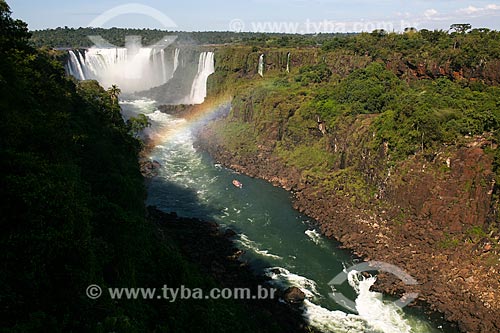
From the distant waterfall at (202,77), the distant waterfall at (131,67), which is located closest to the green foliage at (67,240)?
the distant waterfall at (202,77)

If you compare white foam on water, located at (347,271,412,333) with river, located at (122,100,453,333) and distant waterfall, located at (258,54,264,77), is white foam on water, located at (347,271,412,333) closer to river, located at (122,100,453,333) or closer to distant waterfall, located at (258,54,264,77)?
river, located at (122,100,453,333)

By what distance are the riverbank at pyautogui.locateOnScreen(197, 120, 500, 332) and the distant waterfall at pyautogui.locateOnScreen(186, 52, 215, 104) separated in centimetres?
3726

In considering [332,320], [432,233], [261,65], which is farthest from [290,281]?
[261,65]

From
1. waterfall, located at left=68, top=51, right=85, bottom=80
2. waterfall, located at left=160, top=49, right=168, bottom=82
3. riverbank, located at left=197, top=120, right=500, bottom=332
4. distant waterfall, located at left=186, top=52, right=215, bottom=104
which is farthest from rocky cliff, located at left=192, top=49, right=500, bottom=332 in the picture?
waterfall, located at left=160, top=49, right=168, bottom=82

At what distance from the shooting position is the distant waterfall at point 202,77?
66688 mm

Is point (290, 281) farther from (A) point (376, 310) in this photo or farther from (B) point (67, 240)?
(B) point (67, 240)

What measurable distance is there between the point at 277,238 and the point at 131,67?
5446 centimetres

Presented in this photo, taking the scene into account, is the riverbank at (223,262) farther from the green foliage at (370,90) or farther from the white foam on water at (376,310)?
the green foliage at (370,90)

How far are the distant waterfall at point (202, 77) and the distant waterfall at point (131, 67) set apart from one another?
22.4 ft

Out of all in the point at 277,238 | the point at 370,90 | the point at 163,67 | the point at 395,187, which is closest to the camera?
the point at 277,238

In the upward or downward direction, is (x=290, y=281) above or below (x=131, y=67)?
below

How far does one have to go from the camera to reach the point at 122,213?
14.6 m

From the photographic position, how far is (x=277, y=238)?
94.0 ft

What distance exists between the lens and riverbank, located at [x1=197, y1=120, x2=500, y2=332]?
21984 millimetres
